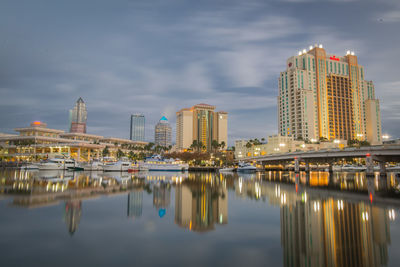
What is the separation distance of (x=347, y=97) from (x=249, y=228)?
670 ft

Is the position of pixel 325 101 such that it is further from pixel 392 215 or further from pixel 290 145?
pixel 392 215

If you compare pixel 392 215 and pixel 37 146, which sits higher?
pixel 37 146

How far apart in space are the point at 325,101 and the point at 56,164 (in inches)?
6574

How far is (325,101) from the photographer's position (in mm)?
183000

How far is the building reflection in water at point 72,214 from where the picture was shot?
614 inches

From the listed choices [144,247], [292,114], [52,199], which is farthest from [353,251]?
[292,114]

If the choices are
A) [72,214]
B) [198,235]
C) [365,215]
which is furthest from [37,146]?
[365,215]

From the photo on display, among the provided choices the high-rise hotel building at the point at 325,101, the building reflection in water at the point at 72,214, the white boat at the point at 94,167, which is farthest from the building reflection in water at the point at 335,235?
the high-rise hotel building at the point at 325,101

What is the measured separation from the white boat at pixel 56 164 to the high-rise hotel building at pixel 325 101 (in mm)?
138344

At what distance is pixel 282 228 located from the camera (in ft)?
50.2

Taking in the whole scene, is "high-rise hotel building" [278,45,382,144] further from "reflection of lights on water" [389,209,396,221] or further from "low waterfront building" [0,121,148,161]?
"reflection of lights on water" [389,209,396,221]

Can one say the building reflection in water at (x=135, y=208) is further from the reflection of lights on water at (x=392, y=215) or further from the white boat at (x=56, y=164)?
the white boat at (x=56, y=164)

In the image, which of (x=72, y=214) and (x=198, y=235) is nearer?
(x=198, y=235)

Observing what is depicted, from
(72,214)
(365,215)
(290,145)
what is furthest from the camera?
(290,145)
